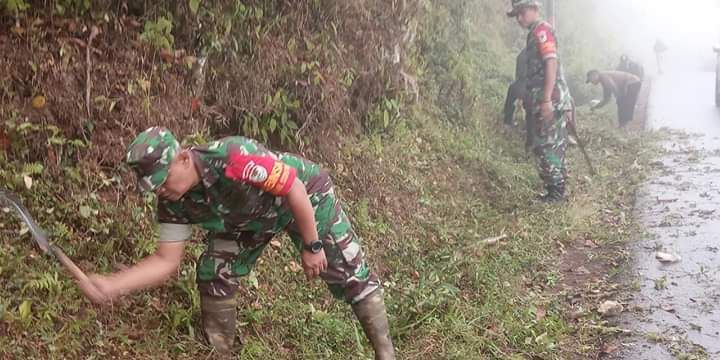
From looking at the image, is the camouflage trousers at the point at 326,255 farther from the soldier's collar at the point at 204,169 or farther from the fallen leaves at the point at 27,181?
the fallen leaves at the point at 27,181

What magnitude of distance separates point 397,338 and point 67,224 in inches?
79.8

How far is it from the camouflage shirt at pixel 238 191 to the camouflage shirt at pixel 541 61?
4583 millimetres

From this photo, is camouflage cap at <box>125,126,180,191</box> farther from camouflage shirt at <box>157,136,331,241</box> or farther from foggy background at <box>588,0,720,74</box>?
foggy background at <box>588,0,720,74</box>

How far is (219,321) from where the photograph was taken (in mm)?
3719

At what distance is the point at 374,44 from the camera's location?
21.4ft

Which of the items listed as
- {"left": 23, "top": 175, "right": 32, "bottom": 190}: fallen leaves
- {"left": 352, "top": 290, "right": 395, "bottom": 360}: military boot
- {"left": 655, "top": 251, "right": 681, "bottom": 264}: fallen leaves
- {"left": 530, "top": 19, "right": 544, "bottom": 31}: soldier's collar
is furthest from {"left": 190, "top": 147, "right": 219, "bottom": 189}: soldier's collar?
{"left": 530, "top": 19, "right": 544, "bottom": 31}: soldier's collar

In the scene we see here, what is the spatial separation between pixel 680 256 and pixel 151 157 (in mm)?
4595

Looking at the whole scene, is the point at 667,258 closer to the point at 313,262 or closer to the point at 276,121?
the point at 276,121

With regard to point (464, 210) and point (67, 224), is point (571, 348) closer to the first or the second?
point (464, 210)

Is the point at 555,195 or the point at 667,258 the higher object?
the point at 667,258

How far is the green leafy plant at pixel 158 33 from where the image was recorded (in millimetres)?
4566

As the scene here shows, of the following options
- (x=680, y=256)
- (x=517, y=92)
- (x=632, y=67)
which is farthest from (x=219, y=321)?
(x=632, y=67)

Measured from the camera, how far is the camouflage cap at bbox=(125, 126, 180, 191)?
2.66 m

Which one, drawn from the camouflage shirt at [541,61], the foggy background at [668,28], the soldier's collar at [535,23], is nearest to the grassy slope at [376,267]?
the camouflage shirt at [541,61]
